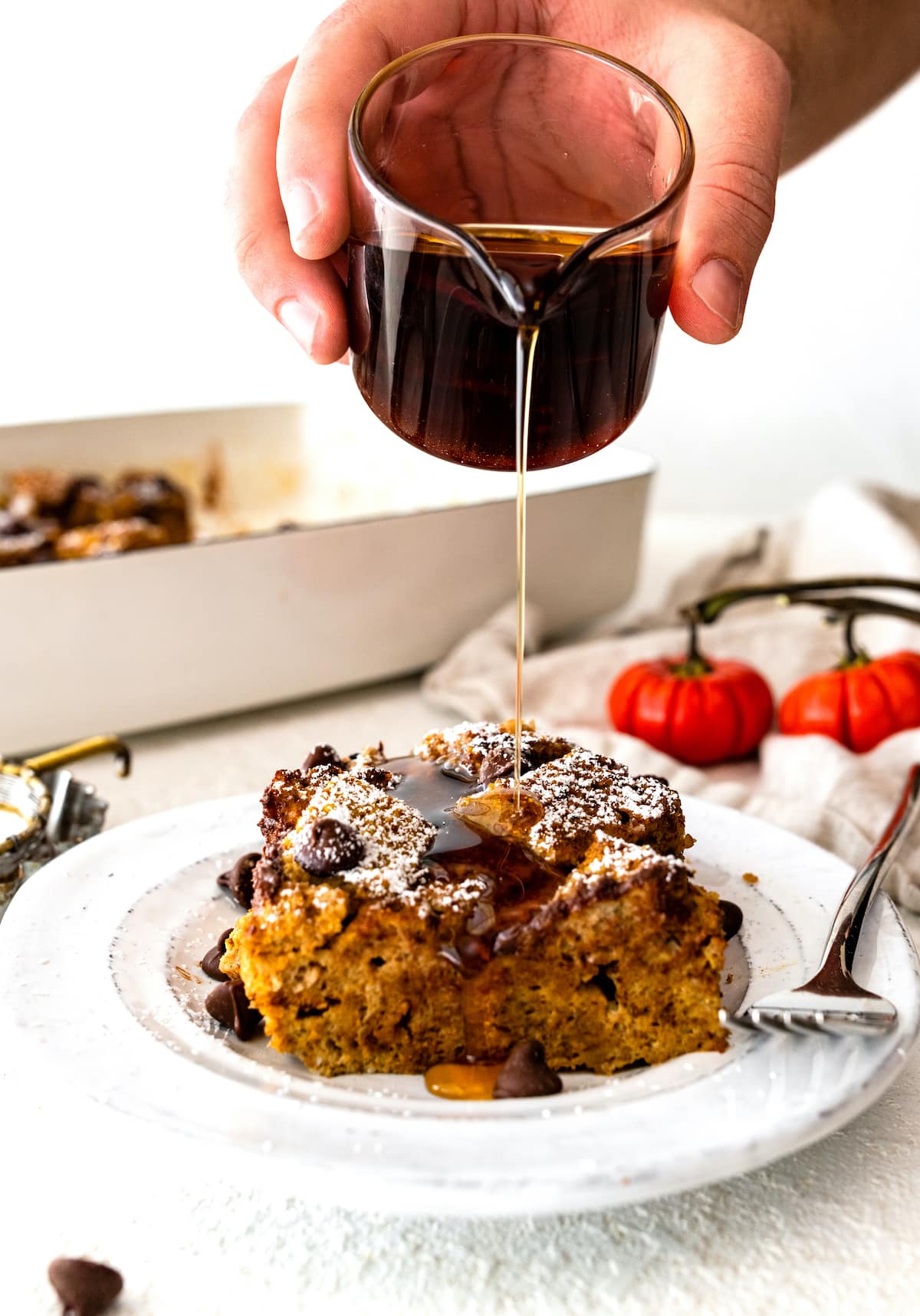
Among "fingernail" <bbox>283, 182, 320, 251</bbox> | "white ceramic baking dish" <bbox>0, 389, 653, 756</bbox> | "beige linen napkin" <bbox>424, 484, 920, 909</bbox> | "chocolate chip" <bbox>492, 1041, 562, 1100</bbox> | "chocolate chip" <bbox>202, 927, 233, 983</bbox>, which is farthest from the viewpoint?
"white ceramic baking dish" <bbox>0, 389, 653, 756</bbox>

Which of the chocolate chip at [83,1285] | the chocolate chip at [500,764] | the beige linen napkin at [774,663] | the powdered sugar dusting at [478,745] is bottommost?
the beige linen napkin at [774,663]

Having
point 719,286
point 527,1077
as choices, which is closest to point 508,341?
point 719,286

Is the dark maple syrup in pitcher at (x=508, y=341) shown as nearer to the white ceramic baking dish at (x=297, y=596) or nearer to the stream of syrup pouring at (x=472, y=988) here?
the stream of syrup pouring at (x=472, y=988)

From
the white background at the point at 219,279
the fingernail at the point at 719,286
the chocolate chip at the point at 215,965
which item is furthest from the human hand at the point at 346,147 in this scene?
the white background at the point at 219,279

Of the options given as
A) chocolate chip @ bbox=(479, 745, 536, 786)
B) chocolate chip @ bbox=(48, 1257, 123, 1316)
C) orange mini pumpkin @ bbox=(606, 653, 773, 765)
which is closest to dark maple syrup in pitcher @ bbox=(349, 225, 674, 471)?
chocolate chip @ bbox=(479, 745, 536, 786)

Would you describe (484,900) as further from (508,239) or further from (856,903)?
(508,239)

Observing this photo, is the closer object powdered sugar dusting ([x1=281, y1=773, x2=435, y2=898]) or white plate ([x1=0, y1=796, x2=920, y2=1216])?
white plate ([x1=0, y1=796, x2=920, y2=1216])

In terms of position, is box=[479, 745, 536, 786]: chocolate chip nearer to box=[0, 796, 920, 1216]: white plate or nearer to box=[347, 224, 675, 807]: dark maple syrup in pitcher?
box=[347, 224, 675, 807]: dark maple syrup in pitcher
